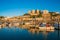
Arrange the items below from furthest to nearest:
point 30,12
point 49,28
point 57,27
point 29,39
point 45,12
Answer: point 30,12
point 45,12
point 57,27
point 49,28
point 29,39

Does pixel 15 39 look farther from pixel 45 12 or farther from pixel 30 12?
pixel 30 12

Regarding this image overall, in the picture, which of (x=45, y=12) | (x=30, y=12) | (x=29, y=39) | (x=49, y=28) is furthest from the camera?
(x=30, y=12)

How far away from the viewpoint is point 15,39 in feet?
30.5

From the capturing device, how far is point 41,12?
26.8m

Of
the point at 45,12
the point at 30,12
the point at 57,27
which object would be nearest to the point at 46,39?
the point at 57,27

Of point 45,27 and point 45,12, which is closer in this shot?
point 45,27

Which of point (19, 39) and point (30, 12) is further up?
point (30, 12)

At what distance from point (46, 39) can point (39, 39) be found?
0.31 m

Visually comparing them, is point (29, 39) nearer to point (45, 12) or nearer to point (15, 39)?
point (15, 39)

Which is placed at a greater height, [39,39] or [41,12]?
[41,12]

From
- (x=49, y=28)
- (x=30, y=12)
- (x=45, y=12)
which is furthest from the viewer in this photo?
(x=30, y=12)

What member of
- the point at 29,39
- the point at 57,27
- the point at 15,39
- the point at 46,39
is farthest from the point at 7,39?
the point at 57,27

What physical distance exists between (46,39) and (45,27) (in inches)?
168

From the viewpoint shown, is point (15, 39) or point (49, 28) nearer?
point (15, 39)
